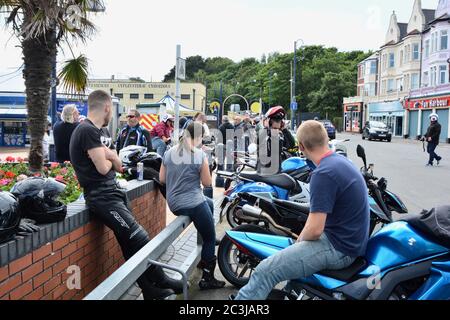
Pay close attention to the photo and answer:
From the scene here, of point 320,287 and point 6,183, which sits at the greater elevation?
point 6,183

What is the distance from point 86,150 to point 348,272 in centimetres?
234

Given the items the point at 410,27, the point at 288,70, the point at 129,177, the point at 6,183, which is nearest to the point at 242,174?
the point at 129,177

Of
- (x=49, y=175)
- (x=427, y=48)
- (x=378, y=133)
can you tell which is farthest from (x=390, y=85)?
(x=49, y=175)

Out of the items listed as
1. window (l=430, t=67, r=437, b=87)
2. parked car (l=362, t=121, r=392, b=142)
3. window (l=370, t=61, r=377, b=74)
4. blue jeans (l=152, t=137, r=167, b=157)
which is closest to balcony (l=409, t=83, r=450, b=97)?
window (l=430, t=67, r=437, b=87)

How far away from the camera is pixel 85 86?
8469 millimetres

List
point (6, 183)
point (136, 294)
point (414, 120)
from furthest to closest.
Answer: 1. point (414, 120)
2. point (6, 183)
3. point (136, 294)

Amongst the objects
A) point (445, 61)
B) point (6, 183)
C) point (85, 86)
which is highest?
point (445, 61)

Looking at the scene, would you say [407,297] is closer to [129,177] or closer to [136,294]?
[136,294]

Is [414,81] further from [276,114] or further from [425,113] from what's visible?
[276,114]

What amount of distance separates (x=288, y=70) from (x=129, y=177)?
7764 cm

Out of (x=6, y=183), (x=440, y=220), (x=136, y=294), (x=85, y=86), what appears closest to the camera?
(x=440, y=220)

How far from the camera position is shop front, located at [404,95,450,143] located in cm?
3988

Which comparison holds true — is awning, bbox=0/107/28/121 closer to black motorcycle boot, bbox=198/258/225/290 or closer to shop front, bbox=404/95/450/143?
black motorcycle boot, bbox=198/258/225/290

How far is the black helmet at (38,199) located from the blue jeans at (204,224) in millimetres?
1590
